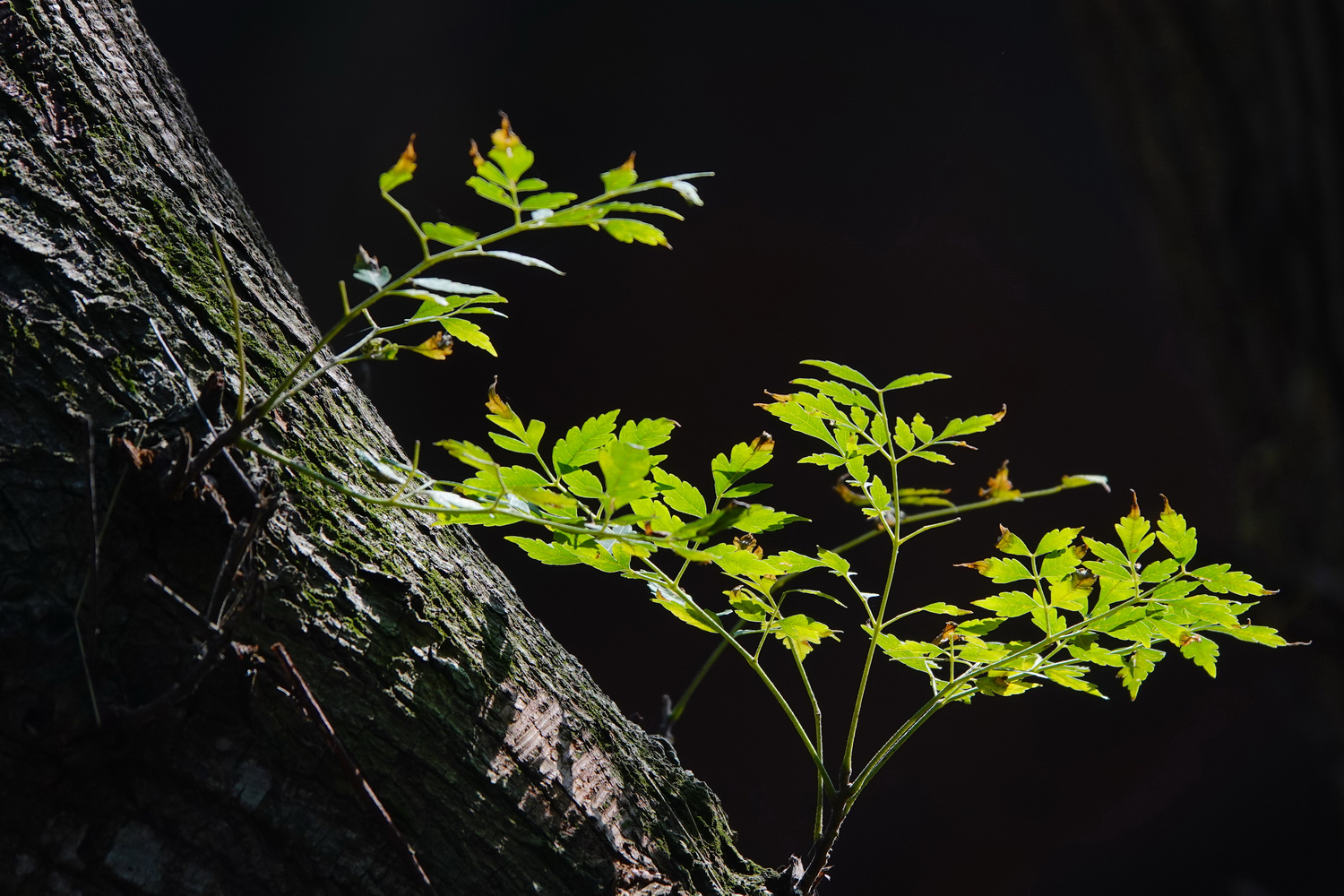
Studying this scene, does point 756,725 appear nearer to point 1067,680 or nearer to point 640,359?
point 640,359

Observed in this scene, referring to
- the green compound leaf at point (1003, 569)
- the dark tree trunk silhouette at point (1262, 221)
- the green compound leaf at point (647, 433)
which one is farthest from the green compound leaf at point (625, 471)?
the dark tree trunk silhouette at point (1262, 221)

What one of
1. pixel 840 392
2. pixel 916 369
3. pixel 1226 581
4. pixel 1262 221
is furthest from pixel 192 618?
pixel 916 369

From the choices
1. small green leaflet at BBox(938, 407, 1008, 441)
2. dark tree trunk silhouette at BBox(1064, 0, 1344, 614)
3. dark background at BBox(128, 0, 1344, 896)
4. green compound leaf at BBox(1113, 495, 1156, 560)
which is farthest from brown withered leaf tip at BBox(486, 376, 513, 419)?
dark background at BBox(128, 0, 1344, 896)

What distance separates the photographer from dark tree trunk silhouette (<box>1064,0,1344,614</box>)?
60 centimetres

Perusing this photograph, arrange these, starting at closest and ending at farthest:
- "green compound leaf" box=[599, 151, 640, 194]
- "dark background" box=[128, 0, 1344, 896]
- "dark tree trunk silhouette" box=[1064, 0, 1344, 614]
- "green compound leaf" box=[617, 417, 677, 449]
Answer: "green compound leaf" box=[599, 151, 640, 194], "green compound leaf" box=[617, 417, 677, 449], "dark tree trunk silhouette" box=[1064, 0, 1344, 614], "dark background" box=[128, 0, 1344, 896]

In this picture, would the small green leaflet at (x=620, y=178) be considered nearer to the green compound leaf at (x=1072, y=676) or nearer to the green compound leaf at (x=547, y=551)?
the green compound leaf at (x=547, y=551)

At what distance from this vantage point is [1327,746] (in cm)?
67

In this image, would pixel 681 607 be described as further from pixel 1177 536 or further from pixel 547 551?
pixel 1177 536

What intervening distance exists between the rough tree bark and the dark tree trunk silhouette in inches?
21.3

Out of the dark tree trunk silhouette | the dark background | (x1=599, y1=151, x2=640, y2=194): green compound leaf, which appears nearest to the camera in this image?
(x1=599, y1=151, x2=640, y2=194): green compound leaf

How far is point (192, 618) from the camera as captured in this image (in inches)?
16.1

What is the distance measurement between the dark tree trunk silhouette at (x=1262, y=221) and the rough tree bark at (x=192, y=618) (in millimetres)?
540

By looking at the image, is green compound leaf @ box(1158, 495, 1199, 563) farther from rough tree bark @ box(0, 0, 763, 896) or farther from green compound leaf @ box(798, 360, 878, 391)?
rough tree bark @ box(0, 0, 763, 896)

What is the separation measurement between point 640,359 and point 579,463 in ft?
5.05
